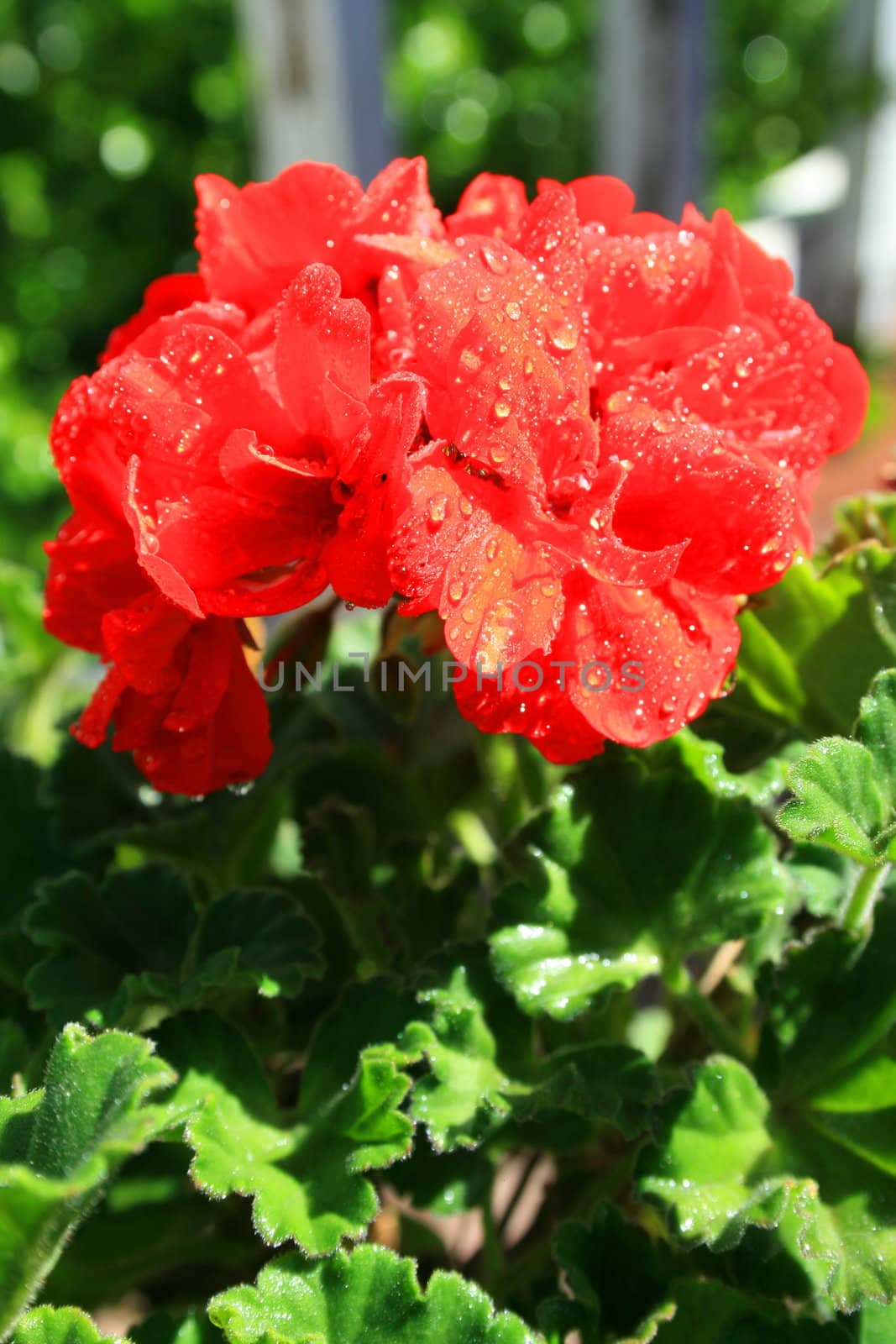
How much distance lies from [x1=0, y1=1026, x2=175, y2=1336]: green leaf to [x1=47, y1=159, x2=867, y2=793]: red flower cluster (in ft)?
0.38

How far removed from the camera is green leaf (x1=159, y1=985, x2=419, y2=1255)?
0.54 metres

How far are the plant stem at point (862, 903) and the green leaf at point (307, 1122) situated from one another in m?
0.22

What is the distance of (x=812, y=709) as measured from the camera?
0.69 m

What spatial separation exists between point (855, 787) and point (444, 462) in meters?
0.22

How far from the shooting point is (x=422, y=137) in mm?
3736

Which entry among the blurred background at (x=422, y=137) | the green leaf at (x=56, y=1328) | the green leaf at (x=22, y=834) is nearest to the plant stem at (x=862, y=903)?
the green leaf at (x=56, y=1328)

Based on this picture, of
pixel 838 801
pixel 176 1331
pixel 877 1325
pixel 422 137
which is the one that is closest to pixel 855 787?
pixel 838 801

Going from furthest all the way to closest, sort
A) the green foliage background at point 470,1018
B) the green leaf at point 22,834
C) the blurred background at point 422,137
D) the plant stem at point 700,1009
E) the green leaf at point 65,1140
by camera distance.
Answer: the blurred background at point 422,137 → the green leaf at point 22,834 → the plant stem at point 700,1009 → the green foliage background at point 470,1018 → the green leaf at point 65,1140

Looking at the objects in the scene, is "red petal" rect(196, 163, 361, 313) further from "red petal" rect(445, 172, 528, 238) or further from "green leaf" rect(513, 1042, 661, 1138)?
"green leaf" rect(513, 1042, 661, 1138)

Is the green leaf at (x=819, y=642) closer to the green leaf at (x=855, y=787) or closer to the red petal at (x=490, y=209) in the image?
the green leaf at (x=855, y=787)

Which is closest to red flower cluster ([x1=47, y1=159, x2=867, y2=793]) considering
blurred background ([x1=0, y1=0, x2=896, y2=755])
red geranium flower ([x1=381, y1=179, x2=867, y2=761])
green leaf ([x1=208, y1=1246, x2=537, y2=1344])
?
red geranium flower ([x1=381, y1=179, x2=867, y2=761])

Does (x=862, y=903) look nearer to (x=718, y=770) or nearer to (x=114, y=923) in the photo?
(x=718, y=770)

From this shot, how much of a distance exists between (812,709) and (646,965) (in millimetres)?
171

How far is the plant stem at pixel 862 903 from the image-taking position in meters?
0.59
